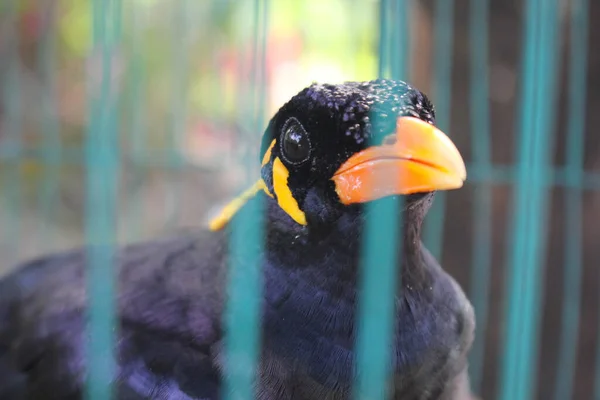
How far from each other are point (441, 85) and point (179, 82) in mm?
749

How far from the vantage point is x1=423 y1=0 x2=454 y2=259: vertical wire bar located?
1.64m

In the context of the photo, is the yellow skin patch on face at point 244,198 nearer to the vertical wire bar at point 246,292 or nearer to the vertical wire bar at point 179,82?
the vertical wire bar at point 246,292

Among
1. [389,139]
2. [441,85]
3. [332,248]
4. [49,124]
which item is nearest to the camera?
[389,139]

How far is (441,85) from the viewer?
1689mm

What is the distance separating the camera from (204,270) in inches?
37.3

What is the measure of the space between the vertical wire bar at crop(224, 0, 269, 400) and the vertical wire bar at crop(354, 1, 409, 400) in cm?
13

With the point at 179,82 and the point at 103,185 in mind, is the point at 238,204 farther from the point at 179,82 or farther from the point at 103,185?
the point at 179,82

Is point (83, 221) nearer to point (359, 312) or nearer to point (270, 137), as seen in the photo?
point (270, 137)

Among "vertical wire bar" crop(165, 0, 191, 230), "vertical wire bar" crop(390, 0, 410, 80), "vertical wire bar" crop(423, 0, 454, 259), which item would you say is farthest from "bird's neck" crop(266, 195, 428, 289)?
"vertical wire bar" crop(165, 0, 191, 230)

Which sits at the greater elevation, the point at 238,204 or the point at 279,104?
the point at 279,104

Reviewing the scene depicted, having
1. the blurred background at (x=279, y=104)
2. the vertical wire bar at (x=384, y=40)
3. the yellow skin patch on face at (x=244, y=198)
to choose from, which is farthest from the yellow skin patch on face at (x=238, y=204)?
the blurred background at (x=279, y=104)

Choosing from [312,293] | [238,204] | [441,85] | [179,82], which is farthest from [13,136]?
[312,293]

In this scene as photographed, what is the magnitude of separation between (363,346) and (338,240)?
0.14 meters

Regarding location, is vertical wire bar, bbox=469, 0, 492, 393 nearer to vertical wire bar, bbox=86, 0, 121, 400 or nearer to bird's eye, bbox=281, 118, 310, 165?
bird's eye, bbox=281, 118, 310, 165
